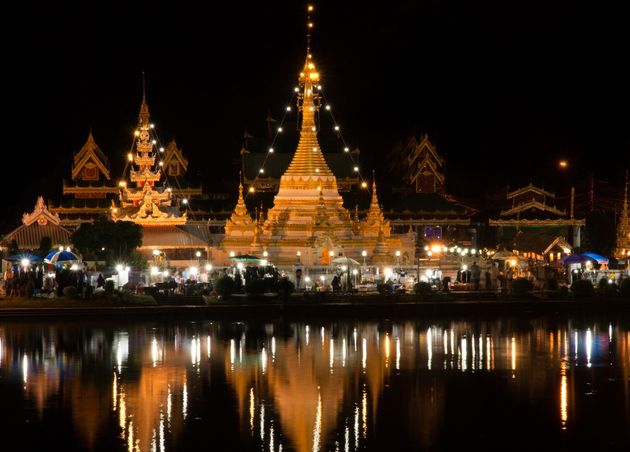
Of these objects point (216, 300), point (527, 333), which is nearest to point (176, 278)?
point (216, 300)

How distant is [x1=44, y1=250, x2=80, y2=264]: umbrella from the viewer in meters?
42.0

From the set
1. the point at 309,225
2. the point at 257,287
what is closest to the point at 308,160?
the point at 309,225

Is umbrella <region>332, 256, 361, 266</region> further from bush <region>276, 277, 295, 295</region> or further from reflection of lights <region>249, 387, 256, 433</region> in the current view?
reflection of lights <region>249, 387, 256, 433</region>

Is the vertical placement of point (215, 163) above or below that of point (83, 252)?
above

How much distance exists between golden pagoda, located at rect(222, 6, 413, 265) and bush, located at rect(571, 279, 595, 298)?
400 inches

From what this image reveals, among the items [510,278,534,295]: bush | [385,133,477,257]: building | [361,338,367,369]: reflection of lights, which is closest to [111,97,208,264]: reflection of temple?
[385,133,477,257]: building

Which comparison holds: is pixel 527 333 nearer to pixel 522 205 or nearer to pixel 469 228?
pixel 522 205

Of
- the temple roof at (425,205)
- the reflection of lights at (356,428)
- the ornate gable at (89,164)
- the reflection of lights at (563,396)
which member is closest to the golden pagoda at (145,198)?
the ornate gable at (89,164)

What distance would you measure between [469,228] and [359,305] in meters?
27.7

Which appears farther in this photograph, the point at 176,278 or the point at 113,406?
the point at 176,278

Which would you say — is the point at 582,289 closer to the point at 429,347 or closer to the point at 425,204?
the point at 429,347

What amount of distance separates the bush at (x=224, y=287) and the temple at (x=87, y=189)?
22.0m

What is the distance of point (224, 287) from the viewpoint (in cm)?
3947

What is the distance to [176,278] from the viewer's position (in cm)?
4609
